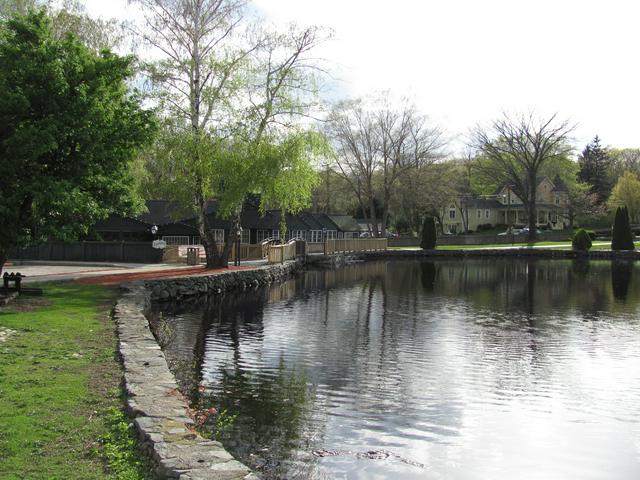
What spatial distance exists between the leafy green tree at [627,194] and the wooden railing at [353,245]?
1599 inches

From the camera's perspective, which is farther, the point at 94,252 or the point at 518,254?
the point at 518,254

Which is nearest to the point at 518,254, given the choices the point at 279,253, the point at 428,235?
the point at 428,235

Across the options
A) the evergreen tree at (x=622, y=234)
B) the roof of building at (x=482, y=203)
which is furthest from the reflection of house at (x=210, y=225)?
the roof of building at (x=482, y=203)

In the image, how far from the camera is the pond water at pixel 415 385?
7965 millimetres

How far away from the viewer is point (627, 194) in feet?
265

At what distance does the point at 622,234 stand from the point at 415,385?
54.5m

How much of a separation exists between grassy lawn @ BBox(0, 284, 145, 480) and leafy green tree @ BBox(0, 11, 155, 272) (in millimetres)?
3263

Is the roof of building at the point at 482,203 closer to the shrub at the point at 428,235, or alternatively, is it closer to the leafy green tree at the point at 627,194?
the leafy green tree at the point at 627,194

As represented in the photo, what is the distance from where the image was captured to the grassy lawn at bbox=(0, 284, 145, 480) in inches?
235

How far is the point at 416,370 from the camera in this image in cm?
1266

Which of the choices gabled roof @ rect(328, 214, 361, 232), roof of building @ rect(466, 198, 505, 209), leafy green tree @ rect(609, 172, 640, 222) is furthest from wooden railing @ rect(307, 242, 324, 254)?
leafy green tree @ rect(609, 172, 640, 222)

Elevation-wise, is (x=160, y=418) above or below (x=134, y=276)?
below

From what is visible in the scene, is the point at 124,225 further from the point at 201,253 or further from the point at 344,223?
the point at 344,223

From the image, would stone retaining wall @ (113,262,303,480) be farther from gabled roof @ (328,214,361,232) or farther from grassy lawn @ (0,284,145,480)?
gabled roof @ (328,214,361,232)
